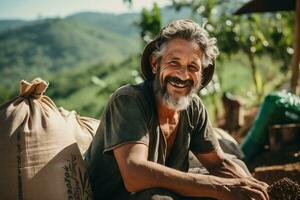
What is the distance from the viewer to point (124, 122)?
2031 millimetres

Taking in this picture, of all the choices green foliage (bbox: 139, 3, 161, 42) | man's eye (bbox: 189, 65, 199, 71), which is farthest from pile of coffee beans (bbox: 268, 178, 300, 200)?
green foliage (bbox: 139, 3, 161, 42)

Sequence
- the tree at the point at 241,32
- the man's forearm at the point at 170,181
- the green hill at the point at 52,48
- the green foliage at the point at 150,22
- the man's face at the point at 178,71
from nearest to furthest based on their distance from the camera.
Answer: the man's forearm at the point at 170,181 → the man's face at the point at 178,71 → the green foliage at the point at 150,22 → the tree at the point at 241,32 → the green hill at the point at 52,48

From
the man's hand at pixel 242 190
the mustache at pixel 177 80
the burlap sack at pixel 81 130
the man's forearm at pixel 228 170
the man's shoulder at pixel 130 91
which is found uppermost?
the mustache at pixel 177 80

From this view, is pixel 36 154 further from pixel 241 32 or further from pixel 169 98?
pixel 241 32

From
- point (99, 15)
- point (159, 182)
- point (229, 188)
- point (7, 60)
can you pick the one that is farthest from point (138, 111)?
point (99, 15)

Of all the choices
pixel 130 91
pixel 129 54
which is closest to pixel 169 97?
pixel 130 91

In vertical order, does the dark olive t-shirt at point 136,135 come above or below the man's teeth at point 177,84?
below

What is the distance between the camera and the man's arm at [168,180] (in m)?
1.93

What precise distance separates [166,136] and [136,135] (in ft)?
1.28

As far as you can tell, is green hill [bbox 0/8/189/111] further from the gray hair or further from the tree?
the gray hair

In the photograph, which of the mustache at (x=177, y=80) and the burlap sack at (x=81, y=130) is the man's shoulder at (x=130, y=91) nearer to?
the mustache at (x=177, y=80)

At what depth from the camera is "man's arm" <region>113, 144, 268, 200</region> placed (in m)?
1.93

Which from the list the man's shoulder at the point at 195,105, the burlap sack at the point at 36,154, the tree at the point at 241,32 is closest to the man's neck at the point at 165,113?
the man's shoulder at the point at 195,105

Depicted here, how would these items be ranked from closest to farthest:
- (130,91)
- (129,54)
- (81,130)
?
(130,91), (81,130), (129,54)
